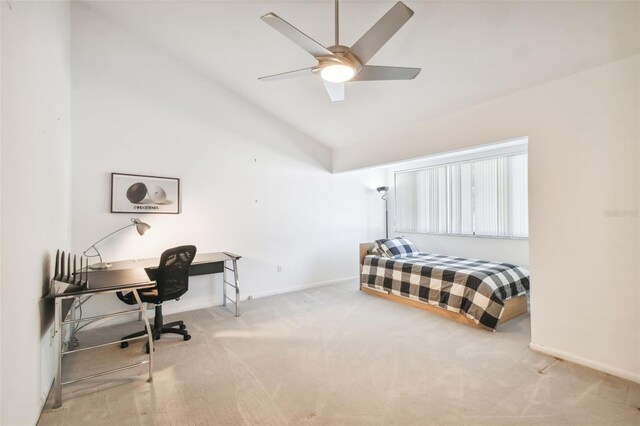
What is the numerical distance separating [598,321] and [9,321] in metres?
3.87

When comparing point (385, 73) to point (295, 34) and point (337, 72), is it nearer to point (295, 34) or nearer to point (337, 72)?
point (337, 72)

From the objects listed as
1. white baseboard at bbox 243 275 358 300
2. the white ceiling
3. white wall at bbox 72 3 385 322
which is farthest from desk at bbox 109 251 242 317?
the white ceiling

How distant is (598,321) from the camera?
2.37 metres

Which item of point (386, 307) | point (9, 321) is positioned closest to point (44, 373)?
point (9, 321)

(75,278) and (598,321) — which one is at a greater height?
(75,278)

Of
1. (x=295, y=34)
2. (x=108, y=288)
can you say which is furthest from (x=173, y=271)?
(x=295, y=34)

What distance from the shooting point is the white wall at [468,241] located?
13.6 ft

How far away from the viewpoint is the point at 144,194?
12.0 feet

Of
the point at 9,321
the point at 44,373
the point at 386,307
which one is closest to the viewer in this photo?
the point at 9,321

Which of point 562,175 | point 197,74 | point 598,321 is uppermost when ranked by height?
point 197,74

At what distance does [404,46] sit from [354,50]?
3.63 feet

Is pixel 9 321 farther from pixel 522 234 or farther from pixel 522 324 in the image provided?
pixel 522 234

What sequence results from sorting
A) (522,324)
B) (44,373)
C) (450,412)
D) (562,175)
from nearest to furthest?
(450,412), (44,373), (562,175), (522,324)

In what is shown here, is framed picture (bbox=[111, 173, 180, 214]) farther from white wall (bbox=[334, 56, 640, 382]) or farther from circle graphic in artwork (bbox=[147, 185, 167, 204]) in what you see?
white wall (bbox=[334, 56, 640, 382])
